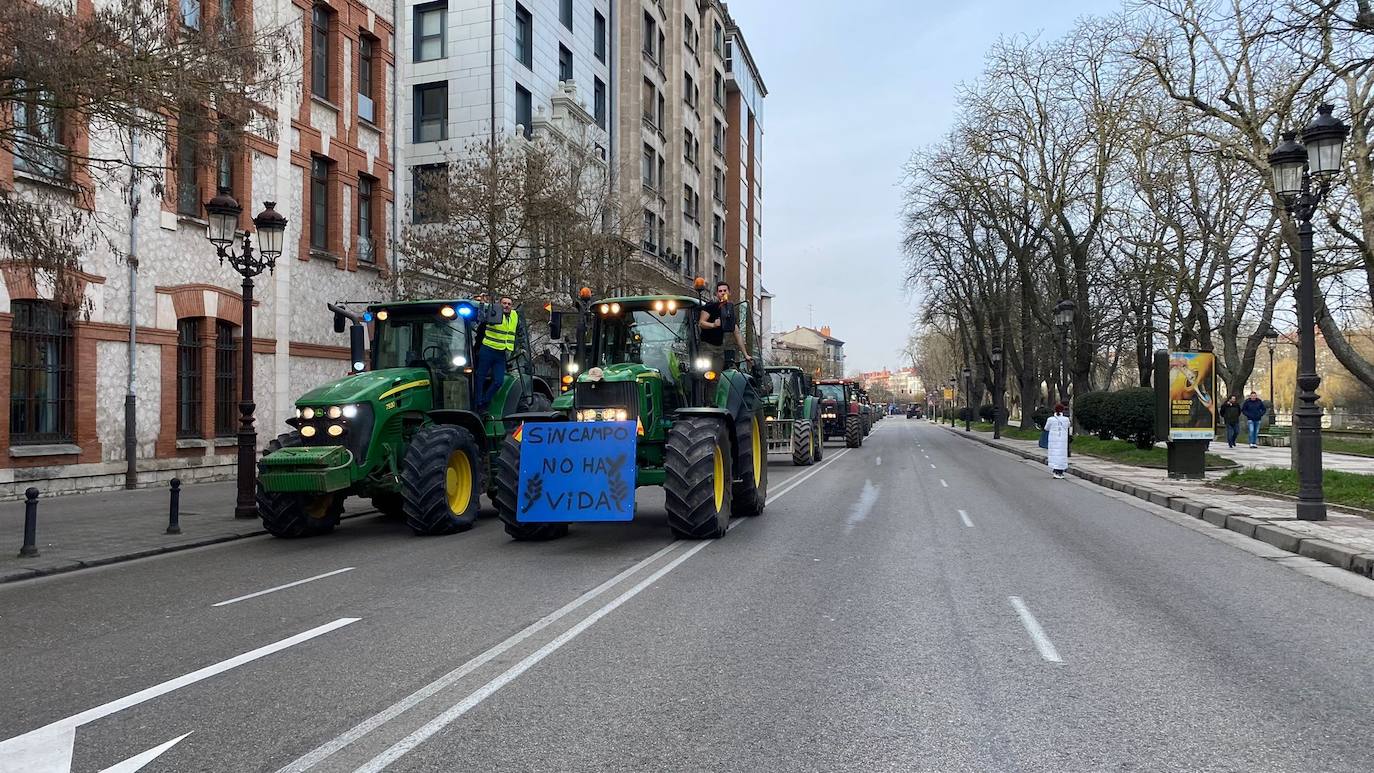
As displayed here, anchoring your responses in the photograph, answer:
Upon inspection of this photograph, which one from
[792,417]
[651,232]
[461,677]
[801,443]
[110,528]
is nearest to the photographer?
[461,677]

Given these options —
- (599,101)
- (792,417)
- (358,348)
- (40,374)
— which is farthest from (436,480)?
(599,101)

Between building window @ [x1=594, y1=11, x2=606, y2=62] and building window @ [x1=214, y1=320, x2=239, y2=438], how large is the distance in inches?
944

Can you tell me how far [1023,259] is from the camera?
119 ft

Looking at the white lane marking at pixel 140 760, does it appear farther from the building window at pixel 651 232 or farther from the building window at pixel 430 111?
the building window at pixel 651 232

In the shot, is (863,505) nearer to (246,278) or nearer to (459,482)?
(459,482)

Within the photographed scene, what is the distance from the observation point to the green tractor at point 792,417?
24.5 m

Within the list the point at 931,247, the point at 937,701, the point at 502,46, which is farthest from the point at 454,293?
the point at 931,247

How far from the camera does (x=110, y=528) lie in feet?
38.7

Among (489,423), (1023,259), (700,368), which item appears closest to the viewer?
(700,368)

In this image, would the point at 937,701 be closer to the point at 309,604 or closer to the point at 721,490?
the point at 309,604

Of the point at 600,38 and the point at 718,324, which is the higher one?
the point at 600,38

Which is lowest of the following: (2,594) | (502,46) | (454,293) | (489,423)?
(2,594)

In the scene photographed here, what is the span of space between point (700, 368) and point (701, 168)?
144ft

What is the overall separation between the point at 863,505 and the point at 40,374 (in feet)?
44.6
